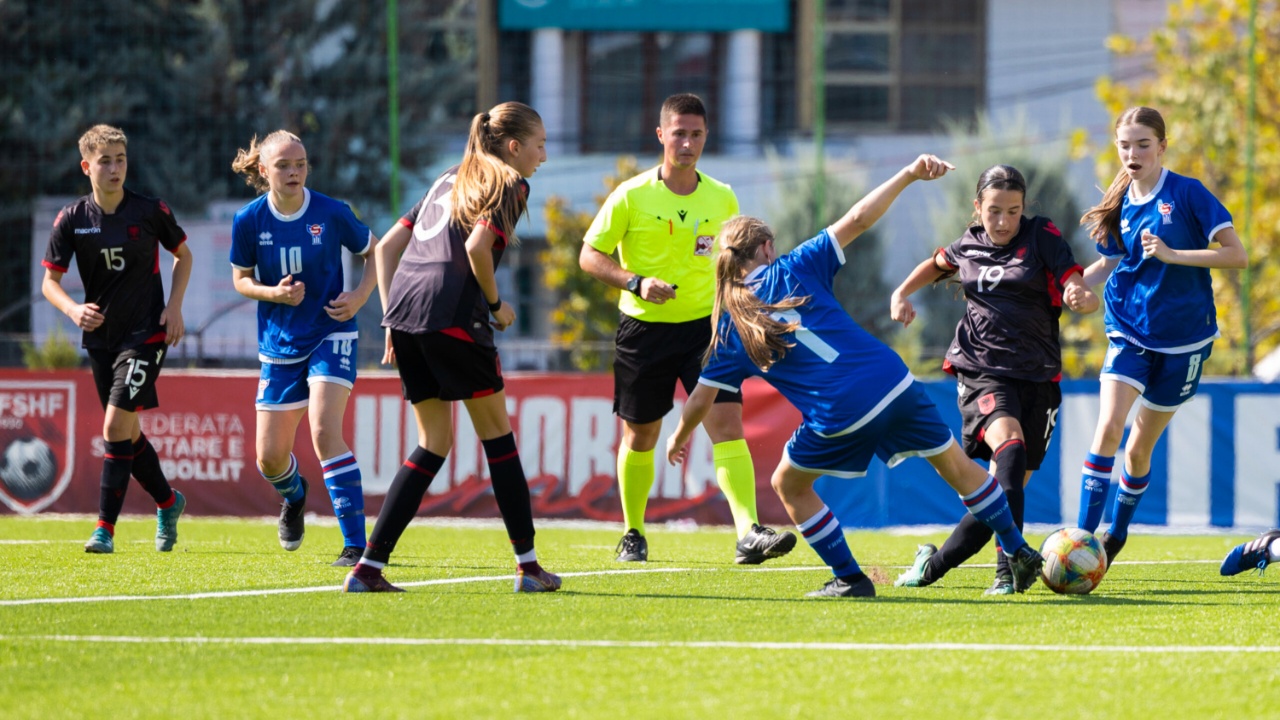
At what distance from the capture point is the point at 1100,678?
3.89 meters

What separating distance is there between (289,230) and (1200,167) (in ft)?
43.6

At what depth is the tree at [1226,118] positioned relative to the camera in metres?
16.1

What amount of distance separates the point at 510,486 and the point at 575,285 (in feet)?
53.5

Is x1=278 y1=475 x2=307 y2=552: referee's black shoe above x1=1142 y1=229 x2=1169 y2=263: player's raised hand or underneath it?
underneath

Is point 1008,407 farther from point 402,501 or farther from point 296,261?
point 296,261

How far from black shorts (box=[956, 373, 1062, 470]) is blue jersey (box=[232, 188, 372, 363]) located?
290 centimetres

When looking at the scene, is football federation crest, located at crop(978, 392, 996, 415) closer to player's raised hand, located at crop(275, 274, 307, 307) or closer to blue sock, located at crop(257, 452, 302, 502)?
player's raised hand, located at crop(275, 274, 307, 307)

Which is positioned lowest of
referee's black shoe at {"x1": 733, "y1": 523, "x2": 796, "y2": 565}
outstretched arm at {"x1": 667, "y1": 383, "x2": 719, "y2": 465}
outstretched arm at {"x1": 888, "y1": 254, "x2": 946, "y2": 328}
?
referee's black shoe at {"x1": 733, "y1": 523, "x2": 796, "y2": 565}

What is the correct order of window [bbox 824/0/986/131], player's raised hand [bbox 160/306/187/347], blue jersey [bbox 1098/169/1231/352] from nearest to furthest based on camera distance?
blue jersey [bbox 1098/169/1231/352] → player's raised hand [bbox 160/306/187/347] → window [bbox 824/0/986/131]

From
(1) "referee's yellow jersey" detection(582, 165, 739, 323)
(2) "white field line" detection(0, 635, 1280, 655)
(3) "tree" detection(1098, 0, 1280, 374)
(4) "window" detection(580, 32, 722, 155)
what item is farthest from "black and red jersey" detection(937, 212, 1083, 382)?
(4) "window" detection(580, 32, 722, 155)

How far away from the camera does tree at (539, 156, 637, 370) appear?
65.8 feet

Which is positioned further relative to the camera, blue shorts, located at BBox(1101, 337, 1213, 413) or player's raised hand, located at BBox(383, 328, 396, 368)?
blue shorts, located at BBox(1101, 337, 1213, 413)

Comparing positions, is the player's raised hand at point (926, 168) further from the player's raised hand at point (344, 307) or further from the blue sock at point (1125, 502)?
the player's raised hand at point (344, 307)

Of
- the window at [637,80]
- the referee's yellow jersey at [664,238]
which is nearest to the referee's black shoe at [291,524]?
the referee's yellow jersey at [664,238]
